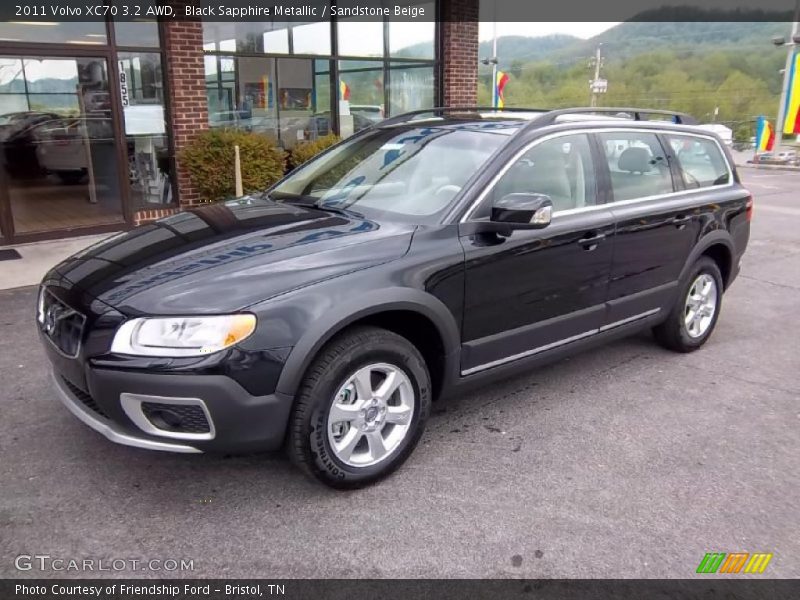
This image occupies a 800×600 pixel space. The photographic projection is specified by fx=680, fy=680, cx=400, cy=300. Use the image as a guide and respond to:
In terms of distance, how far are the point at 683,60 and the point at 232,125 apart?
408 ft

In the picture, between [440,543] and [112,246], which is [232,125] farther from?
[440,543]

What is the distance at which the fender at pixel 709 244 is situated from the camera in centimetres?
477

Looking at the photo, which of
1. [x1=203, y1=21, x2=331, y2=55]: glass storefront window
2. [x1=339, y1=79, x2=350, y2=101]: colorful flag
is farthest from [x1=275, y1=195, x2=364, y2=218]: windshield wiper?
[x1=339, y1=79, x2=350, y2=101]: colorful flag

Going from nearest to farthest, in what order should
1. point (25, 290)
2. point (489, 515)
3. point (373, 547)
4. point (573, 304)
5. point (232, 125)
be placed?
1. point (373, 547)
2. point (489, 515)
3. point (573, 304)
4. point (25, 290)
5. point (232, 125)

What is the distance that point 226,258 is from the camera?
119 inches

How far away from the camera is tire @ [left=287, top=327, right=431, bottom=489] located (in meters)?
2.92

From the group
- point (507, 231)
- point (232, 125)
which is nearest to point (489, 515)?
point (507, 231)

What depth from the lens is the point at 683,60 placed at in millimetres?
116562

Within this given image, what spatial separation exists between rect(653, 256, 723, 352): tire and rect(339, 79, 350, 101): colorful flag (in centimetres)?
744

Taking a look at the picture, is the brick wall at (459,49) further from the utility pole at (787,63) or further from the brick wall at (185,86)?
the utility pole at (787,63)

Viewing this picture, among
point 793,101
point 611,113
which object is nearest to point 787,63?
point 793,101

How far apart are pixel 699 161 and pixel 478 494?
129 inches
